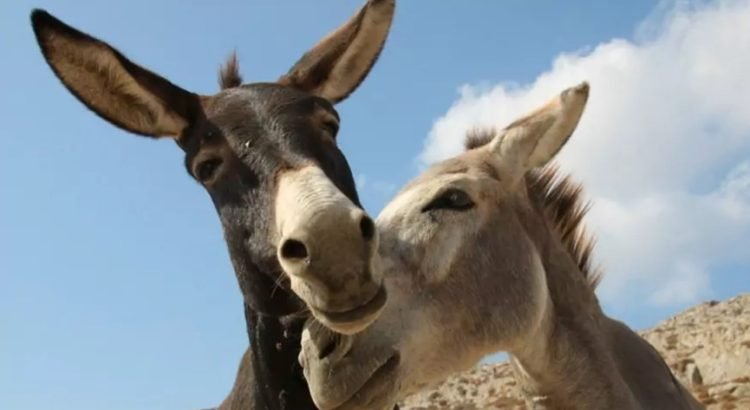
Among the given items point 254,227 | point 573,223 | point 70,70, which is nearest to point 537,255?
point 573,223

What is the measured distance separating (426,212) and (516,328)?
2.47 feet

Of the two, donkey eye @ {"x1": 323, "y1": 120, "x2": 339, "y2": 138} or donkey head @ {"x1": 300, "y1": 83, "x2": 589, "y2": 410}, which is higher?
donkey eye @ {"x1": 323, "y1": 120, "x2": 339, "y2": 138}

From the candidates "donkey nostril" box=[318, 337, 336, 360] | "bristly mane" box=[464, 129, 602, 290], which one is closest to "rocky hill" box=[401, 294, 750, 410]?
"bristly mane" box=[464, 129, 602, 290]

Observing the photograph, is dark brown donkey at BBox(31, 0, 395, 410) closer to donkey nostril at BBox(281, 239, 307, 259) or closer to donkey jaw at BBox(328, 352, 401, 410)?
donkey nostril at BBox(281, 239, 307, 259)

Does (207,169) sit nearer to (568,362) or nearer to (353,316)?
(353,316)

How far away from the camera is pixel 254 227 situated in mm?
4887

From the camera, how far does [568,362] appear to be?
4738 mm

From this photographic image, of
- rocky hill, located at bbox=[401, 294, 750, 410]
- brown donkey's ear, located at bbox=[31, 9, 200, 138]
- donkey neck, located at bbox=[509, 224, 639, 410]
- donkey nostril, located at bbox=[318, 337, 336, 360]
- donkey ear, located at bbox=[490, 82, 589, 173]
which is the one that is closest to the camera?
donkey nostril, located at bbox=[318, 337, 336, 360]

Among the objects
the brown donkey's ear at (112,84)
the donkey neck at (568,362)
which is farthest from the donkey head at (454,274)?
the brown donkey's ear at (112,84)

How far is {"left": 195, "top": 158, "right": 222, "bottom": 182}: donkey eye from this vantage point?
5.16 m

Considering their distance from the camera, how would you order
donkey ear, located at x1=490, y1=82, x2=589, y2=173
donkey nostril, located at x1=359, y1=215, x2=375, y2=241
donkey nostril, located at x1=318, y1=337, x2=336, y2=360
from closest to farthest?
donkey nostril, located at x1=359, y1=215, x2=375, y2=241, donkey nostril, located at x1=318, y1=337, x2=336, y2=360, donkey ear, located at x1=490, y1=82, x2=589, y2=173

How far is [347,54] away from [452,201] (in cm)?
186

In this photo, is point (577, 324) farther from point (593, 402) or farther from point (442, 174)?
point (442, 174)

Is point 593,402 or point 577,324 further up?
point 577,324
